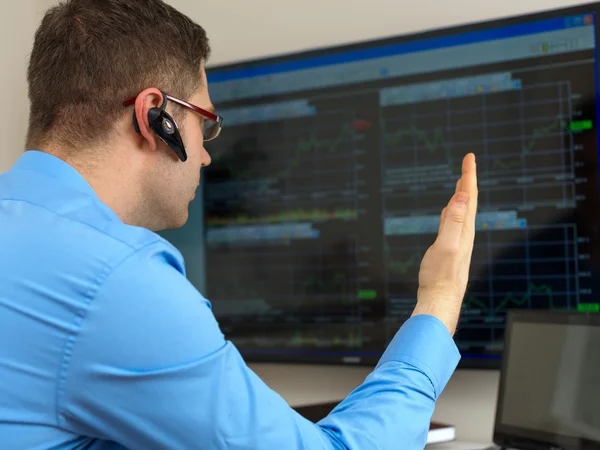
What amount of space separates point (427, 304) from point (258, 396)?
347 millimetres

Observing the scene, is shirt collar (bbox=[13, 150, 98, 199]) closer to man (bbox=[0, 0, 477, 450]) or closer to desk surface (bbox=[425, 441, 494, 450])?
man (bbox=[0, 0, 477, 450])

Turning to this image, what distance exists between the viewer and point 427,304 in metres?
1.10

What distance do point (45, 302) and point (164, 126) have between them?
355 mm

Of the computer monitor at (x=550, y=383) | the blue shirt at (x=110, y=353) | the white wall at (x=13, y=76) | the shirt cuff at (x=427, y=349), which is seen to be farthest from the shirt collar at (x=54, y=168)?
the white wall at (x=13, y=76)

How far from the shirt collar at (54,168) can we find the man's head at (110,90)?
4 centimetres

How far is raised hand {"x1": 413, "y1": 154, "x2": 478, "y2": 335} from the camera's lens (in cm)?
109

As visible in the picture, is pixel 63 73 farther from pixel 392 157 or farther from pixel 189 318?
pixel 392 157

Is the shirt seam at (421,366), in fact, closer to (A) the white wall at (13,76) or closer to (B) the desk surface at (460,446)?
(B) the desk surface at (460,446)

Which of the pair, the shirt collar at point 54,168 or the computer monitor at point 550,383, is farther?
the computer monitor at point 550,383

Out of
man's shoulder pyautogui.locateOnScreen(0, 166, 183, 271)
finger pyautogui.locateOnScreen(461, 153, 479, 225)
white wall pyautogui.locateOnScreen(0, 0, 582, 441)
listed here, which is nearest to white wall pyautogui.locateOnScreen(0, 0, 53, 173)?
white wall pyautogui.locateOnScreen(0, 0, 582, 441)

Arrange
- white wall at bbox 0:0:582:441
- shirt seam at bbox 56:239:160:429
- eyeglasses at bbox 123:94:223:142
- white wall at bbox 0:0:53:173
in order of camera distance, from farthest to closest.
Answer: white wall at bbox 0:0:53:173, white wall at bbox 0:0:582:441, eyeglasses at bbox 123:94:223:142, shirt seam at bbox 56:239:160:429

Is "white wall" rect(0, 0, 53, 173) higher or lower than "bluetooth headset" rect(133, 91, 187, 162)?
higher

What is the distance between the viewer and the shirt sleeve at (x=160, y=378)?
0.80 m

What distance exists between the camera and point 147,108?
1060mm
